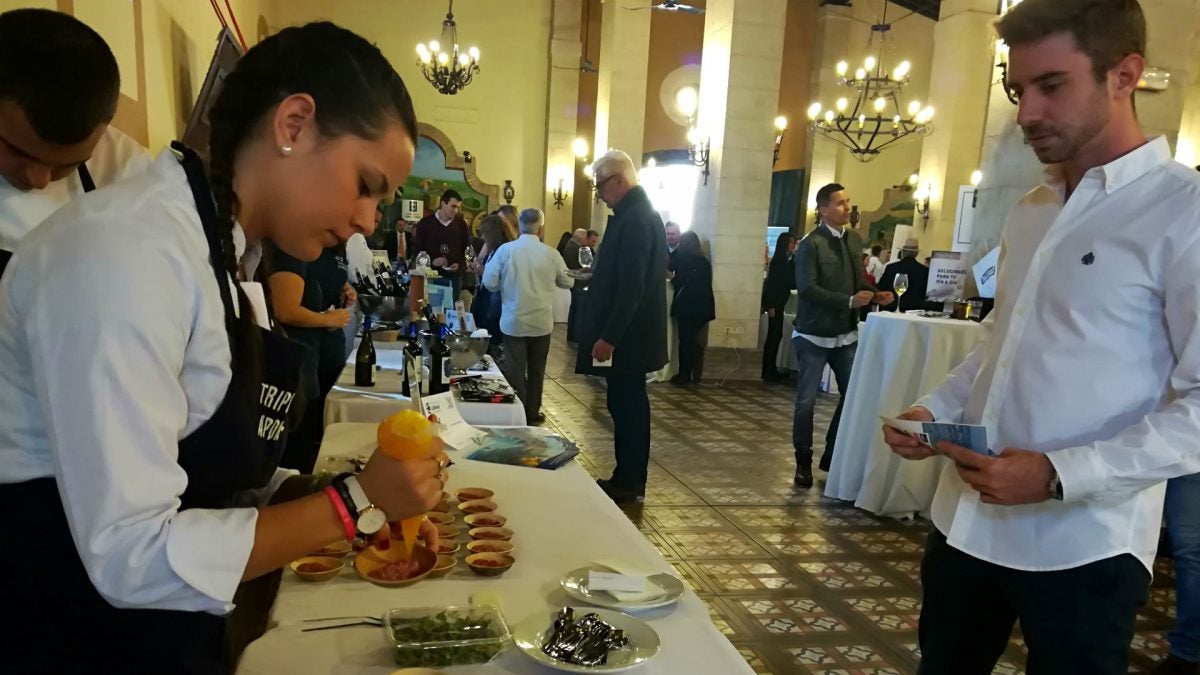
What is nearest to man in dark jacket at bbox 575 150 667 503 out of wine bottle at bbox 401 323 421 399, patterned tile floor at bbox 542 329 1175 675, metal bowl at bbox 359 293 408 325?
patterned tile floor at bbox 542 329 1175 675

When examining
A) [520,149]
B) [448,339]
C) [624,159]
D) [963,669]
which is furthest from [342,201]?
[520,149]

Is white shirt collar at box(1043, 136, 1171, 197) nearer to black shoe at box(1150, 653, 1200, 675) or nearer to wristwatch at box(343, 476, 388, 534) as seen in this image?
wristwatch at box(343, 476, 388, 534)

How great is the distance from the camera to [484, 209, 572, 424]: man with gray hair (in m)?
5.08

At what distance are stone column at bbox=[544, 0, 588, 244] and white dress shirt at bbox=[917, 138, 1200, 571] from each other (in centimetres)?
1150

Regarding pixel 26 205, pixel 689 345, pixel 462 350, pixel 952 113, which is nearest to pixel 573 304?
pixel 689 345

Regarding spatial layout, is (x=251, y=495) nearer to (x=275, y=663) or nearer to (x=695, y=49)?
(x=275, y=663)

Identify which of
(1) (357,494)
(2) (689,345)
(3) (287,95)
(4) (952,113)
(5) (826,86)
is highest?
(5) (826,86)

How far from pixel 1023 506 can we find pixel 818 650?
4.63 feet

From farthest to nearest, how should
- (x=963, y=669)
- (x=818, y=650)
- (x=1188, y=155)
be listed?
1. (x=1188, y=155)
2. (x=818, y=650)
3. (x=963, y=669)

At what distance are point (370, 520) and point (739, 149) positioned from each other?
264 inches

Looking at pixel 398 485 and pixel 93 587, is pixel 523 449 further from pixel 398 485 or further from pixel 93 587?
pixel 93 587

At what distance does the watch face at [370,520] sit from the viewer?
917 millimetres

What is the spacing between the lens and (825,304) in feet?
13.9

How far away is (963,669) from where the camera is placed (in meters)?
1.51
